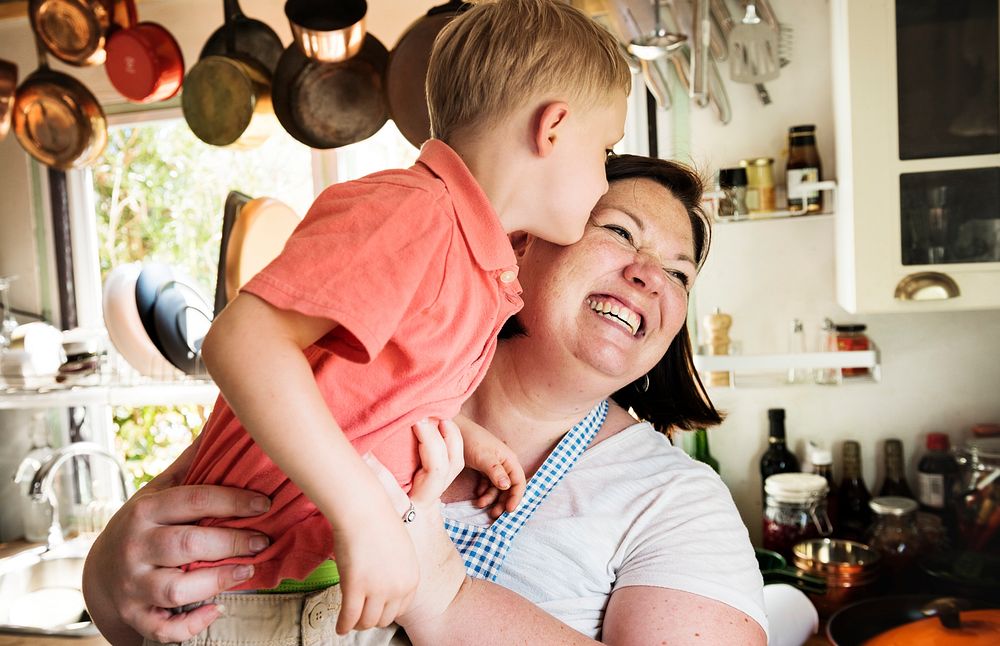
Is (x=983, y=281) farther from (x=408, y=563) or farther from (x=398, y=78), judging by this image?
(x=408, y=563)

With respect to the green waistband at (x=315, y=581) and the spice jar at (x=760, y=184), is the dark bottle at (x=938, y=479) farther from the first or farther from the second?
the green waistband at (x=315, y=581)

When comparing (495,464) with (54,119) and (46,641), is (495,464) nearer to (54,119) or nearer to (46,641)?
(46,641)

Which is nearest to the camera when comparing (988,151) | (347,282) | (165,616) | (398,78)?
(347,282)

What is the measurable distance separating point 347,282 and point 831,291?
6.67 ft

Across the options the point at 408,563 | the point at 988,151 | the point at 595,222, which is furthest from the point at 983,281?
the point at 408,563

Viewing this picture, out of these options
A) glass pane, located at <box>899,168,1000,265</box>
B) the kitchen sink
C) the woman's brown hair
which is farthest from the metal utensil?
the kitchen sink

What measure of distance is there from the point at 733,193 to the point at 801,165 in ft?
0.63

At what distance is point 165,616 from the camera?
2.74ft

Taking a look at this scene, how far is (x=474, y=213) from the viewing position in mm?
781

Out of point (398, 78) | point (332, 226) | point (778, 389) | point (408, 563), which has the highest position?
point (398, 78)

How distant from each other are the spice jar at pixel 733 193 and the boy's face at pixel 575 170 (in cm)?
144

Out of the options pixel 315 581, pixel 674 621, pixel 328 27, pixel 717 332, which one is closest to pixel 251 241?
pixel 328 27

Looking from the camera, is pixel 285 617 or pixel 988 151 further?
pixel 988 151

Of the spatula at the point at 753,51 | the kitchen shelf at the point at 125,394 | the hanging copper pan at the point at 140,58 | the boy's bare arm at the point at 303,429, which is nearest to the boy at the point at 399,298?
the boy's bare arm at the point at 303,429
